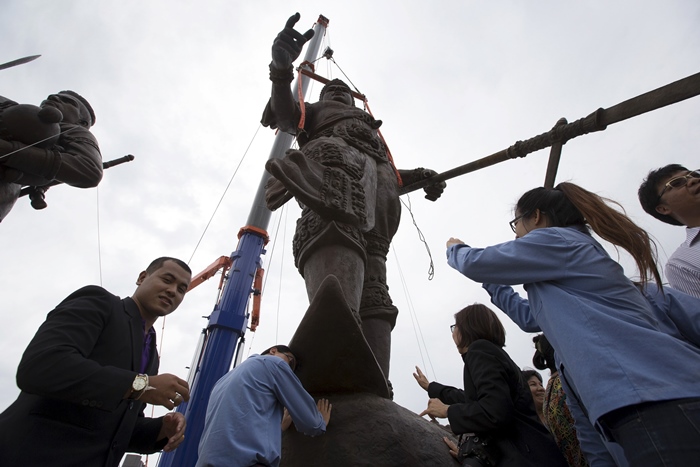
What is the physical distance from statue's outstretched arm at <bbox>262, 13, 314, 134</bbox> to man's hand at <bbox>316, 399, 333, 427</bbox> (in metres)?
2.07

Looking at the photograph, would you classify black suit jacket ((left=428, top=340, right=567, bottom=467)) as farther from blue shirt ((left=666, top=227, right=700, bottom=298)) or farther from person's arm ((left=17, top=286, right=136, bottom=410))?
person's arm ((left=17, top=286, right=136, bottom=410))

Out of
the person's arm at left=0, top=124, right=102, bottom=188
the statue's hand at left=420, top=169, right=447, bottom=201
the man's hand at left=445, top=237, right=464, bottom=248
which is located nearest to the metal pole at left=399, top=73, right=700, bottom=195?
the statue's hand at left=420, top=169, right=447, bottom=201

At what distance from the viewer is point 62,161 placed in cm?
232

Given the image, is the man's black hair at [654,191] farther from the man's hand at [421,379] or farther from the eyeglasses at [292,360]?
the eyeglasses at [292,360]

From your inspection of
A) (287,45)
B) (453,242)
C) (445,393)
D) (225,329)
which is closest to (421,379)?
(445,393)

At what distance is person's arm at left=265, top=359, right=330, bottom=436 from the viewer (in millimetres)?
1587

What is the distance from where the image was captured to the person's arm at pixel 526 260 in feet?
4.00

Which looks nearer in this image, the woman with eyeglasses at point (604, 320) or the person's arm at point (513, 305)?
the woman with eyeglasses at point (604, 320)

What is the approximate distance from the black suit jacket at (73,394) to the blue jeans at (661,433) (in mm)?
1249

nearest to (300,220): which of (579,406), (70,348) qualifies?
(70,348)

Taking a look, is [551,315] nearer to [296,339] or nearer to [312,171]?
[296,339]

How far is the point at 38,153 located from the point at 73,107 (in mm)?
777

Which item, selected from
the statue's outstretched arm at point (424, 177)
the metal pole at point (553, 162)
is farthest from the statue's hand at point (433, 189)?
the metal pole at point (553, 162)

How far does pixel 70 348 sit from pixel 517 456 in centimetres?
141
